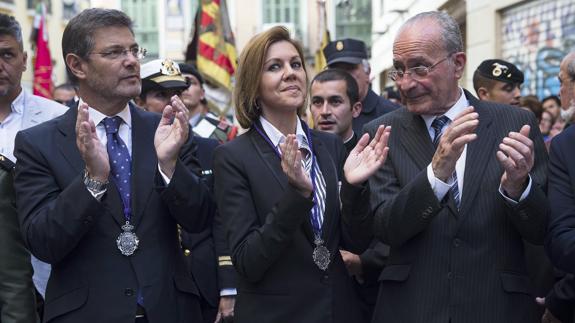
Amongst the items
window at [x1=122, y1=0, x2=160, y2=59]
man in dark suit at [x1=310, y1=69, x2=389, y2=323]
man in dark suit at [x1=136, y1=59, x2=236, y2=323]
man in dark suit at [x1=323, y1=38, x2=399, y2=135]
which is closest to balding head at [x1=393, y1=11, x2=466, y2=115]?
man in dark suit at [x1=136, y1=59, x2=236, y2=323]

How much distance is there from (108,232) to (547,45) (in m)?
9.86

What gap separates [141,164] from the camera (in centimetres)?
444

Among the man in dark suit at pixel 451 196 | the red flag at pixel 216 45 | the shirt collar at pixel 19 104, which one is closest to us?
the man in dark suit at pixel 451 196

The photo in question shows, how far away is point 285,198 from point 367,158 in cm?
41

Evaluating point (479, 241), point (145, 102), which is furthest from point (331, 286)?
point (145, 102)

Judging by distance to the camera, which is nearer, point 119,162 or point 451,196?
point 451,196

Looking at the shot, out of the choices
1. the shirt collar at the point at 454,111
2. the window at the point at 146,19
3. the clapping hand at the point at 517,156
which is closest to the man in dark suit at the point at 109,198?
the shirt collar at the point at 454,111

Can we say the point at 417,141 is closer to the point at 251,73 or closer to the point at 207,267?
the point at 251,73

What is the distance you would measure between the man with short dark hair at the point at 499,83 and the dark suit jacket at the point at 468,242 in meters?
3.32

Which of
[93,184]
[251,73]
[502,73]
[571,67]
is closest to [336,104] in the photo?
[502,73]

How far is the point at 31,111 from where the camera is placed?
5363 millimetres

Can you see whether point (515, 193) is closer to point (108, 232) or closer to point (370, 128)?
point (370, 128)

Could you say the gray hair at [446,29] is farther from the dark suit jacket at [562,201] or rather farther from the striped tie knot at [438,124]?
the dark suit jacket at [562,201]

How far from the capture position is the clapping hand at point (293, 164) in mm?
3979
